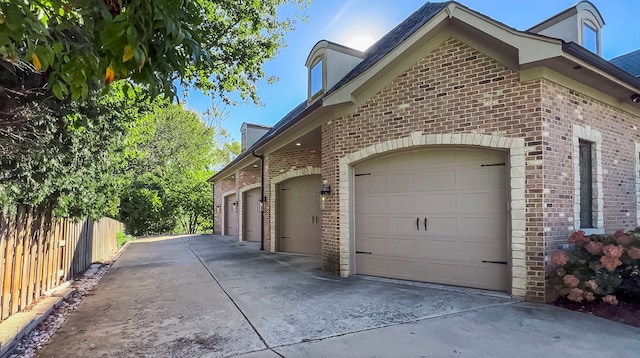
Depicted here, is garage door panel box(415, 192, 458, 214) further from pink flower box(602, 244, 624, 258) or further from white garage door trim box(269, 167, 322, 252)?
white garage door trim box(269, 167, 322, 252)

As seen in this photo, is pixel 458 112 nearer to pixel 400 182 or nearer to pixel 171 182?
pixel 400 182

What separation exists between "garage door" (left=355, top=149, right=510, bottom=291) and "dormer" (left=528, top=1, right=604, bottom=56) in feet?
12.4

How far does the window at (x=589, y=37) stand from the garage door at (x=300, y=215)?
7217 mm

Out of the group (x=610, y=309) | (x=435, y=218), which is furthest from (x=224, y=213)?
(x=610, y=309)

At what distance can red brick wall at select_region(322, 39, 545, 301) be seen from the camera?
5.47 meters

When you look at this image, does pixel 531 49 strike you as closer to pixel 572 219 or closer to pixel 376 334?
pixel 572 219

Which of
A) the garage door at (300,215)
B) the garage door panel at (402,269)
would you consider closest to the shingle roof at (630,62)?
the garage door panel at (402,269)

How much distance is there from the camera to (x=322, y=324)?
4480 mm

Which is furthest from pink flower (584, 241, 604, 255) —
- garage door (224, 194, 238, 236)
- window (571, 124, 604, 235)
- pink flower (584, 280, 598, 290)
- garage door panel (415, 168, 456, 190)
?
garage door (224, 194, 238, 236)

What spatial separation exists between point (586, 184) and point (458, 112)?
2.72 meters

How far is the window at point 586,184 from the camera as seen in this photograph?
21.0ft

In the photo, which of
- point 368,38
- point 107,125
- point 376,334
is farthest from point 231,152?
point 376,334

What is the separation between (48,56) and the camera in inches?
72.2

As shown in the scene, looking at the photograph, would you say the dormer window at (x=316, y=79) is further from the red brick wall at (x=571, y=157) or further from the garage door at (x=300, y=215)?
the red brick wall at (x=571, y=157)
